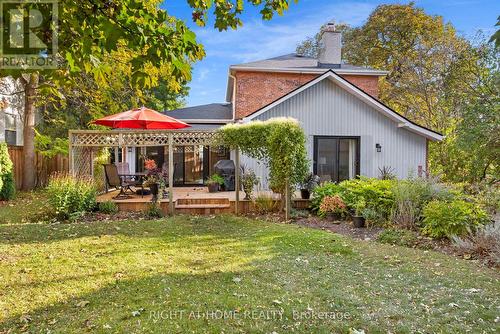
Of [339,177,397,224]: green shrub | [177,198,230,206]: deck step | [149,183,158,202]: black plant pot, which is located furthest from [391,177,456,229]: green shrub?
[149,183,158,202]: black plant pot

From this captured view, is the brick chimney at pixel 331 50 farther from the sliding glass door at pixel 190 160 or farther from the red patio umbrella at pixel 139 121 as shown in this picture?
the red patio umbrella at pixel 139 121

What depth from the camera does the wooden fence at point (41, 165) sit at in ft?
46.4

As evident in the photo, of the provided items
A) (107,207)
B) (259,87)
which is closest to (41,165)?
(107,207)

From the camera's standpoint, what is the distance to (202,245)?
651 cm

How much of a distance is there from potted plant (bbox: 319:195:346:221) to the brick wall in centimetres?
881

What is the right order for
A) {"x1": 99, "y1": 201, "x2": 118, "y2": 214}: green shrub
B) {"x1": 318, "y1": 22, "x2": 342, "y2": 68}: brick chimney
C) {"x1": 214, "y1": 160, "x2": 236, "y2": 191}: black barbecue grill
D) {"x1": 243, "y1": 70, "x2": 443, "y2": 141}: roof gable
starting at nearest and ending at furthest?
{"x1": 99, "y1": 201, "x2": 118, "y2": 214}: green shrub < {"x1": 214, "y1": 160, "x2": 236, "y2": 191}: black barbecue grill < {"x1": 243, "y1": 70, "x2": 443, "y2": 141}: roof gable < {"x1": 318, "y1": 22, "x2": 342, "y2": 68}: brick chimney

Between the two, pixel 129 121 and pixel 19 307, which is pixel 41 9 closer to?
pixel 19 307

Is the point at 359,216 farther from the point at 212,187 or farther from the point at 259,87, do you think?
the point at 259,87

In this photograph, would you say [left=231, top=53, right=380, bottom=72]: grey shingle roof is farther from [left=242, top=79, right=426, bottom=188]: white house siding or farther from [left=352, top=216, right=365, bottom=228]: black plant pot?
[left=352, top=216, right=365, bottom=228]: black plant pot

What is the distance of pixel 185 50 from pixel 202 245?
3924 millimetres

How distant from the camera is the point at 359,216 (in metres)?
8.27

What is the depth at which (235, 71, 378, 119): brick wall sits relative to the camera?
17.3 metres

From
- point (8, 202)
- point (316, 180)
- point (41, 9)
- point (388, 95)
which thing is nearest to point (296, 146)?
point (316, 180)

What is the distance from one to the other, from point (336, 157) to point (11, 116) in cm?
1483
